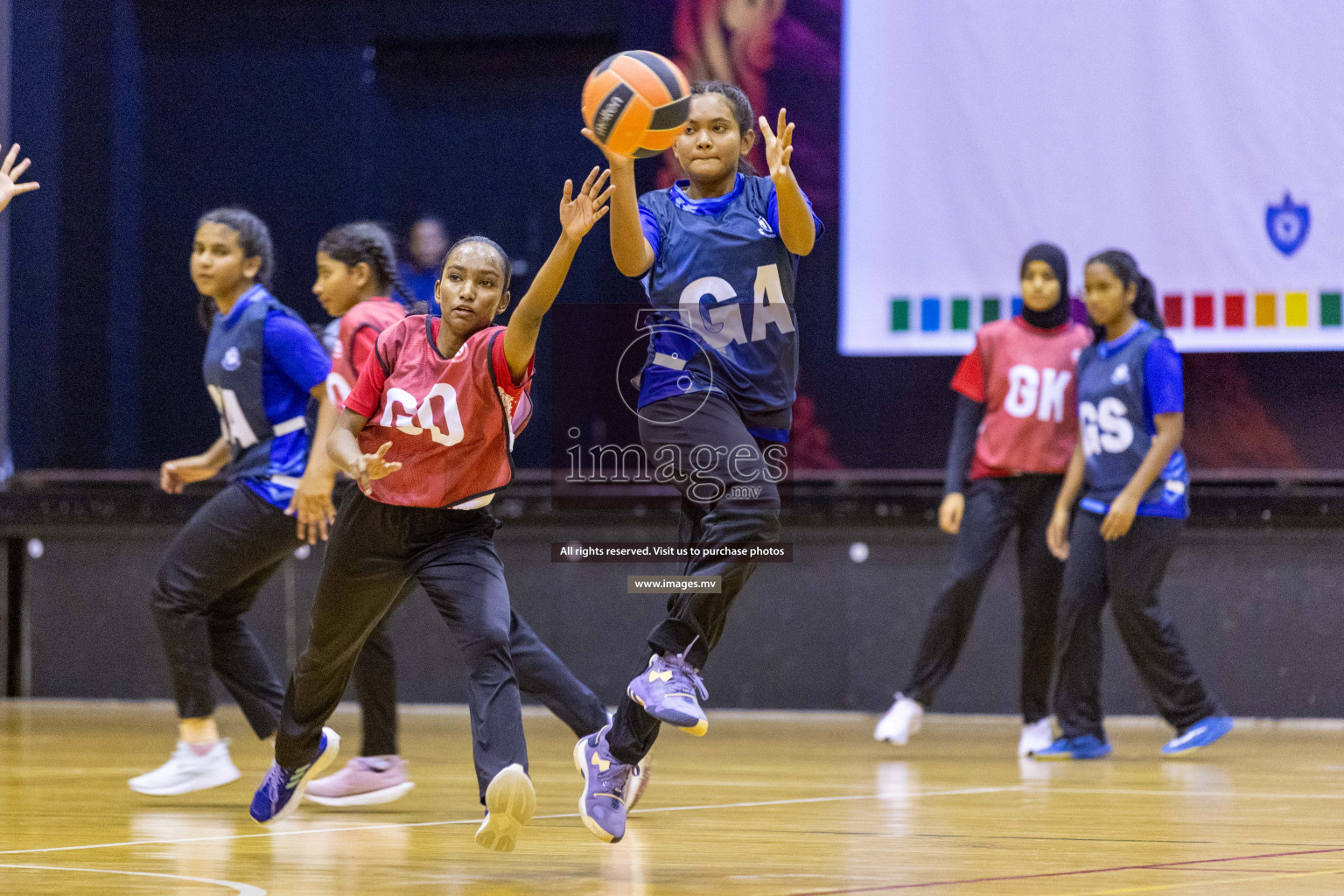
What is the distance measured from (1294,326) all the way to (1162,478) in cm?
154

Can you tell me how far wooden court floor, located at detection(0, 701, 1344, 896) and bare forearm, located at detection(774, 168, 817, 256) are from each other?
3.85 ft

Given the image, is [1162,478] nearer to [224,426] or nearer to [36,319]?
[224,426]

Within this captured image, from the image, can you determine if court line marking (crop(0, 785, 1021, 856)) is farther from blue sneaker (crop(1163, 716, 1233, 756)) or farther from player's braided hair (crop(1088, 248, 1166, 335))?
player's braided hair (crop(1088, 248, 1166, 335))

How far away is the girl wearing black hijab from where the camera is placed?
18.9 feet

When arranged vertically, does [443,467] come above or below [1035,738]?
above

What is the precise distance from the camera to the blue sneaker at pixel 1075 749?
5480 mm

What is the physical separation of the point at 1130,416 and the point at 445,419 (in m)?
2.90

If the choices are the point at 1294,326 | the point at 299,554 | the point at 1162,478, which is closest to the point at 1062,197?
the point at 1294,326

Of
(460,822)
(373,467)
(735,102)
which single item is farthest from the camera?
(460,822)

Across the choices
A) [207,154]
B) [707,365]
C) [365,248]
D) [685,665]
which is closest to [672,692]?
[685,665]

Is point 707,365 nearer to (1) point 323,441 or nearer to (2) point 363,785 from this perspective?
(1) point 323,441

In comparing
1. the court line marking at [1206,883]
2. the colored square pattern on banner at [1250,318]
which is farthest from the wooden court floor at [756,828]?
the colored square pattern on banner at [1250,318]

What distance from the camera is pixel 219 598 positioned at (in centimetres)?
450

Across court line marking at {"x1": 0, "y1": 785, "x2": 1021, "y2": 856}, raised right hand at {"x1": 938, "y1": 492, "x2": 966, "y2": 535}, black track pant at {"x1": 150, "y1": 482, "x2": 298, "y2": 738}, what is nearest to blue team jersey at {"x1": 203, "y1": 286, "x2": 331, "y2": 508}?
black track pant at {"x1": 150, "y1": 482, "x2": 298, "y2": 738}
